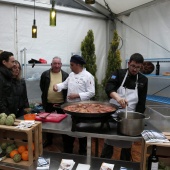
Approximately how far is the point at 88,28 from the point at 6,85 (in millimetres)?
3194

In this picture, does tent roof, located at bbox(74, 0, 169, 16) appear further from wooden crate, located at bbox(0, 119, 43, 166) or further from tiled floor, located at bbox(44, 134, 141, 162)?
wooden crate, located at bbox(0, 119, 43, 166)

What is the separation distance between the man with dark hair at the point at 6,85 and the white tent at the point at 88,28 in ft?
5.69

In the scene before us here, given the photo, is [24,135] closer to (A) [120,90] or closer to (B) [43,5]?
(A) [120,90]

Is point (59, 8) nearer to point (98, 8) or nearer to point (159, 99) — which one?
point (98, 8)

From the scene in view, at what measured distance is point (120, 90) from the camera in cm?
228

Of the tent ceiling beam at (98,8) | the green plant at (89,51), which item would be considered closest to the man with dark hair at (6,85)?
the green plant at (89,51)

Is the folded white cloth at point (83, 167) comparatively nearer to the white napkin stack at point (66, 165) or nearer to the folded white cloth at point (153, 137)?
the white napkin stack at point (66, 165)

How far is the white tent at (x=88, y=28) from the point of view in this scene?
13.2ft

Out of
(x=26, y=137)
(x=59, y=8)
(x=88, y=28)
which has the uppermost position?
(x=59, y=8)

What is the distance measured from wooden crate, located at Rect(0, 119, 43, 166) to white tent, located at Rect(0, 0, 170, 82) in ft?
8.73

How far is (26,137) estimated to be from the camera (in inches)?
71.2

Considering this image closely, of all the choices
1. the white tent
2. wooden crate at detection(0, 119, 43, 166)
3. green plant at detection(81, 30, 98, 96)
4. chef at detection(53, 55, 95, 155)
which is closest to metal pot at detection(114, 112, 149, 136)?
wooden crate at detection(0, 119, 43, 166)

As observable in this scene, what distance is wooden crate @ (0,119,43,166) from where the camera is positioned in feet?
5.37

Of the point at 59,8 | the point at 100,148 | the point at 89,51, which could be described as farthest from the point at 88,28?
the point at 100,148
